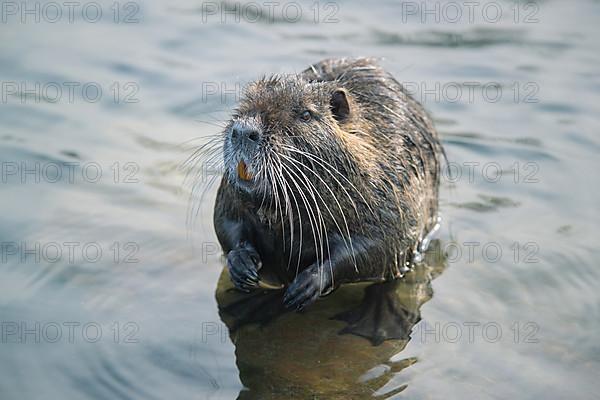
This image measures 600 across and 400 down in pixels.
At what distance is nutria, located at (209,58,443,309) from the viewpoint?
4.80 m

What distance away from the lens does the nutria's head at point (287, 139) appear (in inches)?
185

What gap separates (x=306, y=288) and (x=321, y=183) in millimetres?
521

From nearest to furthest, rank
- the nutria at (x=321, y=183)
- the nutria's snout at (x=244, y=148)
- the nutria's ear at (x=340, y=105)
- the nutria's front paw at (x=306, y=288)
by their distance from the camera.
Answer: the nutria's snout at (x=244, y=148), the nutria at (x=321, y=183), the nutria's front paw at (x=306, y=288), the nutria's ear at (x=340, y=105)

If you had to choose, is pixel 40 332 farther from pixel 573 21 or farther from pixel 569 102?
pixel 573 21

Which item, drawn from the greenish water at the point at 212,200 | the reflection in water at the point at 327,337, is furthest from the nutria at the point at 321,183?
the greenish water at the point at 212,200

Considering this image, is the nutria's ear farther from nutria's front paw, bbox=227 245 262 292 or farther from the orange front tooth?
nutria's front paw, bbox=227 245 262 292

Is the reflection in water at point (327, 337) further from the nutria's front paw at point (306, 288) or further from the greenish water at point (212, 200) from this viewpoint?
the nutria's front paw at point (306, 288)

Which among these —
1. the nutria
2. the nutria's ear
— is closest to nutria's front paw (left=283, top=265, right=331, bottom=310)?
the nutria

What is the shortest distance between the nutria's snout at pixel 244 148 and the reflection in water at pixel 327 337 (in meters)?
0.83

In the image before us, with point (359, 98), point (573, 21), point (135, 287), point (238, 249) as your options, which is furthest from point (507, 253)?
point (573, 21)

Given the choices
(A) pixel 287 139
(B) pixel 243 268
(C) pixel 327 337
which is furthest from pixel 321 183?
(C) pixel 327 337

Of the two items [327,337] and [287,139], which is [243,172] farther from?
[327,337]

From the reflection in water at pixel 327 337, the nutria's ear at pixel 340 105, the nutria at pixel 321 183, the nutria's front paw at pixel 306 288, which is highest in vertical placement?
the nutria's ear at pixel 340 105

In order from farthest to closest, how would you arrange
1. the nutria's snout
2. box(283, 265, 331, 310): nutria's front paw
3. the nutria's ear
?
1. the nutria's ear
2. box(283, 265, 331, 310): nutria's front paw
3. the nutria's snout
